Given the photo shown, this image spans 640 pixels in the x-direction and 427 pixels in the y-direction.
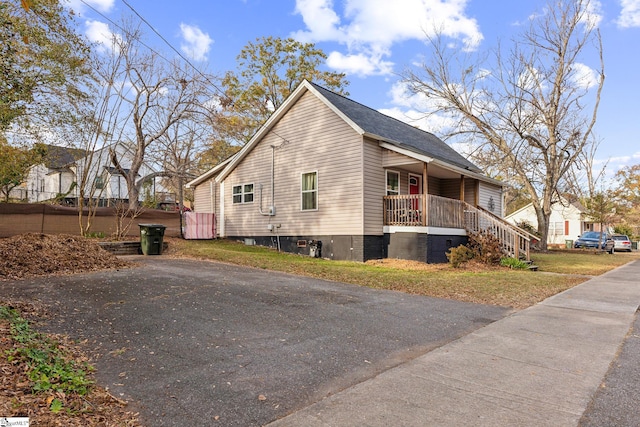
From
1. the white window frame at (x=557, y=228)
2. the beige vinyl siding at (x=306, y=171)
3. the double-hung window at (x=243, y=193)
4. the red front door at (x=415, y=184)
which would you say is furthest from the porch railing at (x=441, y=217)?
the white window frame at (x=557, y=228)

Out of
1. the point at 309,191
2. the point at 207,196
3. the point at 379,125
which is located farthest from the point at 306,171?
the point at 207,196

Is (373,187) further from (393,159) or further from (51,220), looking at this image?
(51,220)

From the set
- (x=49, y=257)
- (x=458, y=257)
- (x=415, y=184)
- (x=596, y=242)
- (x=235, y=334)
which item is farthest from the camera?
(x=596, y=242)

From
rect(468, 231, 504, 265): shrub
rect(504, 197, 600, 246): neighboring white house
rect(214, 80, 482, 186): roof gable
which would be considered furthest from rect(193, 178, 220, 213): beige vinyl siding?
rect(504, 197, 600, 246): neighboring white house

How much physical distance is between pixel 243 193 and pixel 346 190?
19.9 ft

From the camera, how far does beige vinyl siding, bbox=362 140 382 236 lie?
45.1 ft

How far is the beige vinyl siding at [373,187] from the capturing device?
1374 cm

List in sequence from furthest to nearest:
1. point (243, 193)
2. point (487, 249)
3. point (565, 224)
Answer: point (565, 224) → point (243, 193) → point (487, 249)

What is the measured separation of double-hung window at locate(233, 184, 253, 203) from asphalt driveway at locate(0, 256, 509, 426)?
9415 mm

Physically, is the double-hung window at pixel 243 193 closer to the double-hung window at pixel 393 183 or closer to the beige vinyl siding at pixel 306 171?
the beige vinyl siding at pixel 306 171

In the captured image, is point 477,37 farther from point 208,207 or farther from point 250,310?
point 250,310

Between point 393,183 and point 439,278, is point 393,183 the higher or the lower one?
the higher one

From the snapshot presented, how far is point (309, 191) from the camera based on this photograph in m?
15.4

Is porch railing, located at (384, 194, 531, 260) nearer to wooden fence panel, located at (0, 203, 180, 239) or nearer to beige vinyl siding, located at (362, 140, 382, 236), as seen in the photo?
beige vinyl siding, located at (362, 140, 382, 236)
